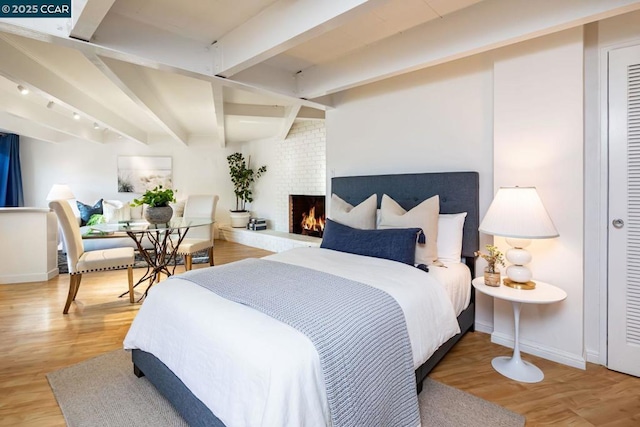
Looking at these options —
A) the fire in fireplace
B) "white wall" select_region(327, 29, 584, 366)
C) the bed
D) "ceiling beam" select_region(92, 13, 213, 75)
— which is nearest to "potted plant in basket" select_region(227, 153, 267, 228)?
the fire in fireplace

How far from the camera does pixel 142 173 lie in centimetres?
660

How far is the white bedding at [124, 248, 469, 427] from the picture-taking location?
40.8 inches

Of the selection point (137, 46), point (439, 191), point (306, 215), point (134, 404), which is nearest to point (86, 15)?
point (137, 46)

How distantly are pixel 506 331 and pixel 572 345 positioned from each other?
39 centimetres

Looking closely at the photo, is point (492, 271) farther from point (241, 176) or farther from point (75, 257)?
point (241, 176)

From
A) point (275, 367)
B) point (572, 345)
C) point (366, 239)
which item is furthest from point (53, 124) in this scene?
point (572, 345)

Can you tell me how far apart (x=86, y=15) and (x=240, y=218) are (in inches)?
208

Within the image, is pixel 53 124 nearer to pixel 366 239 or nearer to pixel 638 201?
pixel 366 239

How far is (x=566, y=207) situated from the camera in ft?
6.93

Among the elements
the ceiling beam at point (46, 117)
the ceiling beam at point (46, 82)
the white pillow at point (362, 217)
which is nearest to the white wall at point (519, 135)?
the white pillow at point (362, 217)

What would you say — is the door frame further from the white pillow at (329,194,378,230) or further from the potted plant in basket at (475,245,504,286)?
the white pillow at (329,194,378,230)

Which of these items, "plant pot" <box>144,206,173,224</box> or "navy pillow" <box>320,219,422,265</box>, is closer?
"navy pillow" <box>320,219,422,265</box>

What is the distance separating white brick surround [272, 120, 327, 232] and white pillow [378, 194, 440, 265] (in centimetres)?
295

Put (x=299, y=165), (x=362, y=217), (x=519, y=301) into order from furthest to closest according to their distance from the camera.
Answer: (x=299, y=165) → (x=362, y=217) → (x=519, y=301)
